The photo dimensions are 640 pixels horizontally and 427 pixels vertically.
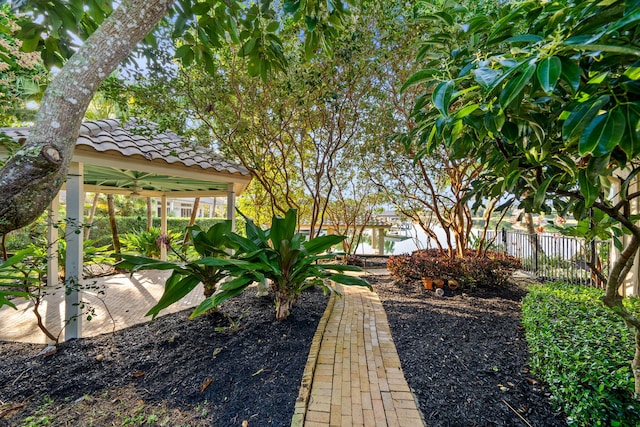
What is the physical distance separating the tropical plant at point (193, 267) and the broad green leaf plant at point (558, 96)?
205 centimetres

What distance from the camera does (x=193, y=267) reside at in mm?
2674

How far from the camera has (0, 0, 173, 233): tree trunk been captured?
1043mm

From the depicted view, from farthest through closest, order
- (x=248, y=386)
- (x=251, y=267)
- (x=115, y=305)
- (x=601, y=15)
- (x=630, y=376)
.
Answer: (x=115, y=305) → (x=251, y=267) → (x=248, y=386) → (x=630, y=376) → (x=601, y=15)

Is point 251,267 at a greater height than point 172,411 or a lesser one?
greater

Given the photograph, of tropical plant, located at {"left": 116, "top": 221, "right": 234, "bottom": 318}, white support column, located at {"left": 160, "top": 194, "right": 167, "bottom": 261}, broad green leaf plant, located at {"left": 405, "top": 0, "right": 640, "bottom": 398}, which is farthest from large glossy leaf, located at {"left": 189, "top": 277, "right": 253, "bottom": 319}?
white support column, located at {"left": 160, "top": 194, "right": 167, "bottom": 261}

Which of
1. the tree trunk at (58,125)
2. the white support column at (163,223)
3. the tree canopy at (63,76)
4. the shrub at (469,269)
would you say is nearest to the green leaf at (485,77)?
the tree canopy at (63,76)

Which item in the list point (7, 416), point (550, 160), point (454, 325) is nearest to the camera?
point (550, 160)

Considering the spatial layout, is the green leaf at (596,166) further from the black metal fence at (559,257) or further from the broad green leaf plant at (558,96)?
the black metal fence at (559,257)

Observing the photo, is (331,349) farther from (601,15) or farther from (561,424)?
(601,15)

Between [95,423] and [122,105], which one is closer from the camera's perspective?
[95,423]

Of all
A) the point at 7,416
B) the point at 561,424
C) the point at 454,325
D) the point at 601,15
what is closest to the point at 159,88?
the point at 7,416

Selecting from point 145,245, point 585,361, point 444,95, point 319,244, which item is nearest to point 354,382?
point 319,244

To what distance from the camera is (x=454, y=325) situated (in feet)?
9.98

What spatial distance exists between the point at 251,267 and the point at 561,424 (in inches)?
92.3
